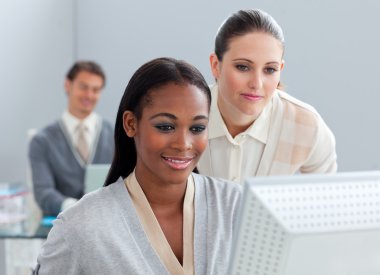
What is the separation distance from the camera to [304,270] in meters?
1.12

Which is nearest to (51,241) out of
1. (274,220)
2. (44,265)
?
(44,265)

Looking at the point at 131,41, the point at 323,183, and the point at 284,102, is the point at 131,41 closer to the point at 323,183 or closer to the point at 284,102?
the point at 284,102

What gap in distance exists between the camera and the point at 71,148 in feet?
11.9

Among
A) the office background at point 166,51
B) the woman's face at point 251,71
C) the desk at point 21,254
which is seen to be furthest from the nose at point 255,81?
the office background at point 166,51

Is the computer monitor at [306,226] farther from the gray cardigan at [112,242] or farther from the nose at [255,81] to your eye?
the nose at [255,81]

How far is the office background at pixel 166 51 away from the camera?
159 inches

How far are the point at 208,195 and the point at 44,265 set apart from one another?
0.42m

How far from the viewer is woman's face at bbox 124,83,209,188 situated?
1.56 metres

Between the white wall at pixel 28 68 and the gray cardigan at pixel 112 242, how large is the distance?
2.97 metres

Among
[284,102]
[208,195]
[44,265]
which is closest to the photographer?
[44,265]

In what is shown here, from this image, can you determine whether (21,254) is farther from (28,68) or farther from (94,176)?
(28,68)

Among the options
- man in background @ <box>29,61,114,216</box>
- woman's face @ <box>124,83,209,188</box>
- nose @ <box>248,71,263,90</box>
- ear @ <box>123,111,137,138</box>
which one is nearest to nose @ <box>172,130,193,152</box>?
woman's face @ <box>124,83,209,188</box>

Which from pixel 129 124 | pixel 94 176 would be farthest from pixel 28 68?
pixel 129 124

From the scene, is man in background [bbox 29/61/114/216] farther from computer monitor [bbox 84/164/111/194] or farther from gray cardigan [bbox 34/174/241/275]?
gray cardigan [bbox 34/174/241/275]
